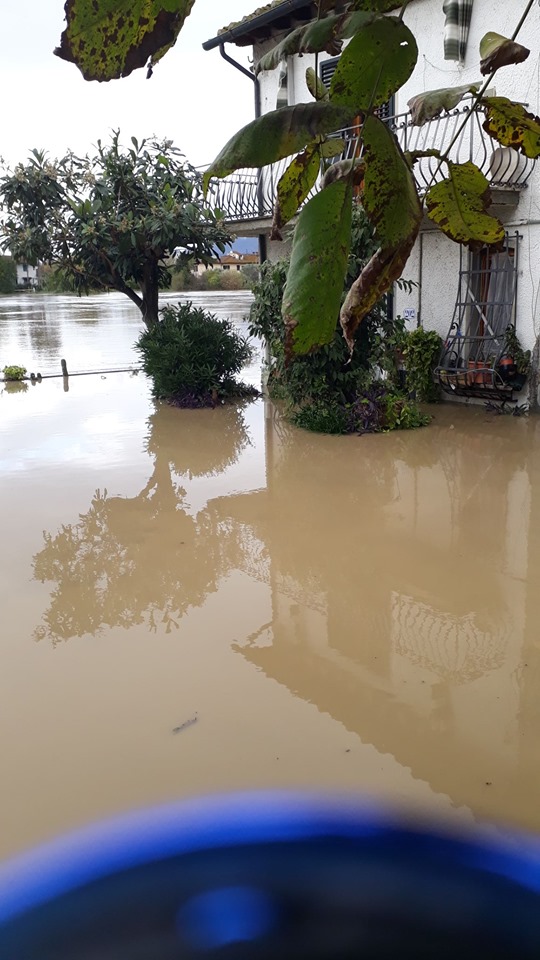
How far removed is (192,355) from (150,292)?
8.54ft

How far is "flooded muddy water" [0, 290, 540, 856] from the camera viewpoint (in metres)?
3.61

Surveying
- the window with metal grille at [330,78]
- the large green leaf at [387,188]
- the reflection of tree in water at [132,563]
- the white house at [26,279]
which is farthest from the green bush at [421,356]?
the white house at [26,279]

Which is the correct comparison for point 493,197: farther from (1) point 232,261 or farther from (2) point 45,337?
(1) point 232,261

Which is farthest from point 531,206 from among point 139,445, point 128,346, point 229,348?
point 128,346

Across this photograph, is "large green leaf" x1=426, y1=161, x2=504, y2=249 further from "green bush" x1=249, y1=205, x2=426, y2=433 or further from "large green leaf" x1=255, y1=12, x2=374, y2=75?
Result: "green bush" x1=249, y1=205, x2=426, y2=433

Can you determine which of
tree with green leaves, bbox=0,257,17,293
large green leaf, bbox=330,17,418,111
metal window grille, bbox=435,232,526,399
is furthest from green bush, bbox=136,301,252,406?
tree with green leaves, bbox=0,257,17,293

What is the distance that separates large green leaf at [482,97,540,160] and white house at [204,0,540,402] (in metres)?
8.19

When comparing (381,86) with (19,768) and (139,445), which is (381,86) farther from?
(139,445)

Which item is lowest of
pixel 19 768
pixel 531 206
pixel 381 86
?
pixel 19 768

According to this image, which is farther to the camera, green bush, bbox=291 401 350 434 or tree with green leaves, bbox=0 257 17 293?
tree with green leaves, bbox=0 257 17 293

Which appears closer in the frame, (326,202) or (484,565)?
A: (326,202)

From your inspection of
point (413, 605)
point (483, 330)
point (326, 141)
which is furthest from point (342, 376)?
point (326, 141)

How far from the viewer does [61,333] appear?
29.5m

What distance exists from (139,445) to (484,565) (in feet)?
18.6
